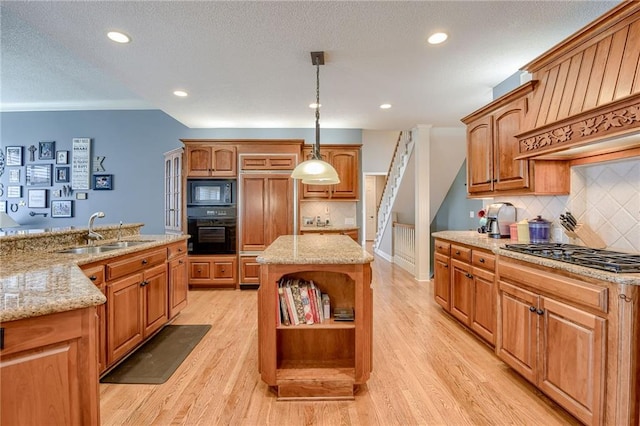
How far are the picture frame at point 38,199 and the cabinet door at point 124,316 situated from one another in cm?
482

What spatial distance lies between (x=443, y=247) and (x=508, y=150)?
47.1 inches

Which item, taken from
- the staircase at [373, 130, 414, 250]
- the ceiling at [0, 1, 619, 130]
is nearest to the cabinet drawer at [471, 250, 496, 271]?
the ceiling at [0, 1, 619, 130]

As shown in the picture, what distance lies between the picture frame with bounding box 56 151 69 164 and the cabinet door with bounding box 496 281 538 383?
23.4ft

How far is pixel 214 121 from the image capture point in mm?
4879

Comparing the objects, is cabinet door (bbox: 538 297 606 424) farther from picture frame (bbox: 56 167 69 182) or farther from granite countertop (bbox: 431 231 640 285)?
picture frame (bbox: 56 167 69 182)

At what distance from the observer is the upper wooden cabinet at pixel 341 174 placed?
16.7 feet

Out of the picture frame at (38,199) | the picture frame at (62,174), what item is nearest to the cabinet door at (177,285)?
the picture frame at (62,174)

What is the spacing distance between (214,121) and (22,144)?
13.0ft

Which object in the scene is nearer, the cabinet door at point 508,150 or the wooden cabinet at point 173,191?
the cabinet door at point 508,150

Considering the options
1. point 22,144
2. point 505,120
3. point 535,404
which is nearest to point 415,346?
point 535,404

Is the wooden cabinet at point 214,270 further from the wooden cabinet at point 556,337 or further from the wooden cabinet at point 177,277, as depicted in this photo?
the wooden cabinet at point 556,337

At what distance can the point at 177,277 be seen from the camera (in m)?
3.29

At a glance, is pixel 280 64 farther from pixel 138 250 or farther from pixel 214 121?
pixel 214 121

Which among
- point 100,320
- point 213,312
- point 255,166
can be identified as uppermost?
point 255,166
